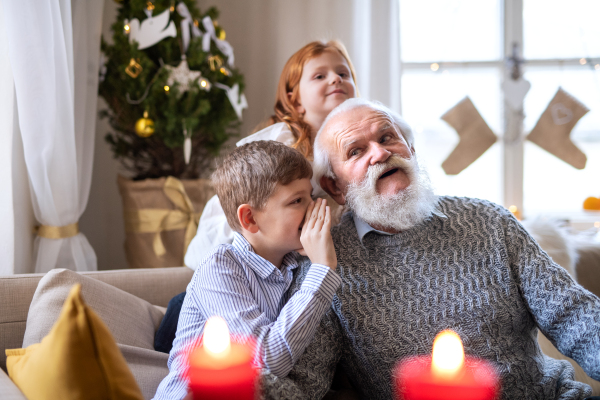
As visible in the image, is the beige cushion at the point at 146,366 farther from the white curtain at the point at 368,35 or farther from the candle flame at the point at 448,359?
the white curtain at the point at 368,35

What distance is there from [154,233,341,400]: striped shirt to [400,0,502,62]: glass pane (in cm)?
284

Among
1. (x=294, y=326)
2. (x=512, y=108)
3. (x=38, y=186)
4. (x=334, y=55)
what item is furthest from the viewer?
(x=512, y=108)

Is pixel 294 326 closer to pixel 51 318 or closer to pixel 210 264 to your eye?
pixel 210 264

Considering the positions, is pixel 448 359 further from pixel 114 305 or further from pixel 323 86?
pixel 323 86

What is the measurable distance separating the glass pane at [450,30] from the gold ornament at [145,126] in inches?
79.9

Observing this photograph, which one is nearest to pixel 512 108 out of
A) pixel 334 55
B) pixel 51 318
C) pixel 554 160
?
pixel 554 160

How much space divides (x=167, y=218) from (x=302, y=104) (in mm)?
1011

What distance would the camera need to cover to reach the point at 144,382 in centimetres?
135

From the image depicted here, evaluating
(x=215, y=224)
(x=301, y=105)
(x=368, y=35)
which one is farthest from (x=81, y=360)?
(x=368, y=35)

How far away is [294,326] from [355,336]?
28cm

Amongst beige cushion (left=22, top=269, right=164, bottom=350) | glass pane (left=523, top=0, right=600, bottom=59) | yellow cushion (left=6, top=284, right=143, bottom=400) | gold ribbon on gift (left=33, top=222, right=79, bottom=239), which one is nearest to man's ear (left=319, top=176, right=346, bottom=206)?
beige cushion (left=22, top=269, right=164, bottom=350)

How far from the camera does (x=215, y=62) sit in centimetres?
267

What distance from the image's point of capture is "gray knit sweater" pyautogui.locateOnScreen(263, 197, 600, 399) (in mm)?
1211

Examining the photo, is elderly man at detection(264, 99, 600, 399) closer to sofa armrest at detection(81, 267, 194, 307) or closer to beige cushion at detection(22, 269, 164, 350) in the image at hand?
beige cushion at detection(22, 269, 164, 350)
